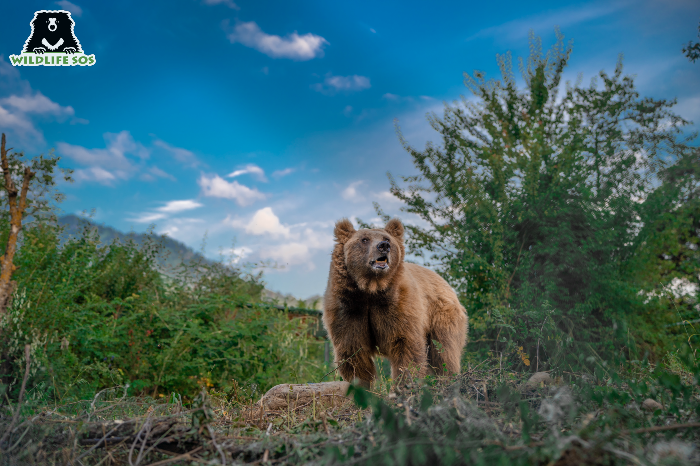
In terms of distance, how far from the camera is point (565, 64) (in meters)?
9.63

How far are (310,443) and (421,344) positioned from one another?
9.90ft

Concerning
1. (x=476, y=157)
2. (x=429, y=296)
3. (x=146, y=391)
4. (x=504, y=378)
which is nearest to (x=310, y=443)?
(x=504, y=378)

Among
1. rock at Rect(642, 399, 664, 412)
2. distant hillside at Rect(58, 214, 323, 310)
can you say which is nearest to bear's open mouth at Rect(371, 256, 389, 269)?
rock at Rect(642, 399, 664, 412)

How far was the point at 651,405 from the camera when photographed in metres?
2.51

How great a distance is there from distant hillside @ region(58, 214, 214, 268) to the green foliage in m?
0.18

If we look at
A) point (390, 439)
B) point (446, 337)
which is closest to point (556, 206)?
point (446, 337)

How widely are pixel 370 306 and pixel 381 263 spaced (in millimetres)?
575

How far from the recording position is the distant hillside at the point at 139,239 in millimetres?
7733

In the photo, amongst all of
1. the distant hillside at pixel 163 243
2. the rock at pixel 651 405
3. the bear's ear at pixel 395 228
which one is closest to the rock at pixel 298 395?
the bear's ear at pixel 395 228

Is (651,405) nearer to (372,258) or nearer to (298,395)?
(372,258)

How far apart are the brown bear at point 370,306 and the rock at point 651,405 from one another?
220cm

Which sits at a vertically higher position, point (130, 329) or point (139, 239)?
point (139, 239)

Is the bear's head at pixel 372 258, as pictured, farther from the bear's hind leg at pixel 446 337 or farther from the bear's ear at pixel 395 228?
the bear's hind leg at pixel 446 337

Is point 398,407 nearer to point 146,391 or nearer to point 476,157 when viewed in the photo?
point 146,391
